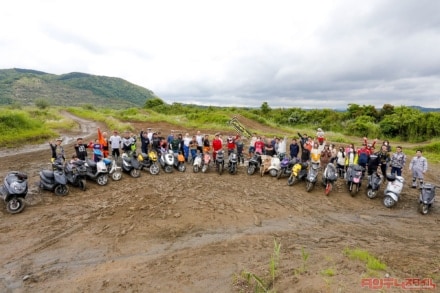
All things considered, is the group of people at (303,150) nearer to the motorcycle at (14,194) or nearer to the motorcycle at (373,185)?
the motorcycle at (373,185)

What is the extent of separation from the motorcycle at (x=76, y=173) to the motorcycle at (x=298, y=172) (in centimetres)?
730

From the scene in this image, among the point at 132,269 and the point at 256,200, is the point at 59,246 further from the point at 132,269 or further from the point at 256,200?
the point at 256,200

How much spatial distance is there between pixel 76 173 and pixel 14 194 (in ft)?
6.72

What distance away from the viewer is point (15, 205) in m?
8.09

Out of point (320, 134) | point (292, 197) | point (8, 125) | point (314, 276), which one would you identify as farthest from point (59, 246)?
point (8, 125)

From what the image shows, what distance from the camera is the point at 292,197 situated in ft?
33.1

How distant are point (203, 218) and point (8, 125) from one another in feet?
61.9

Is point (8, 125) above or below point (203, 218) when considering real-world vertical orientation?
above

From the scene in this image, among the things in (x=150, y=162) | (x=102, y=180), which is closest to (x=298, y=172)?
(x=150, y=162)

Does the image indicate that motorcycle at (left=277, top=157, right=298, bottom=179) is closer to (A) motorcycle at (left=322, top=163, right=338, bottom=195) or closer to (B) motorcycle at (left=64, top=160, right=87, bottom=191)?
(A) motorcycle at (left=322, top=163, right=338, bottom=195)

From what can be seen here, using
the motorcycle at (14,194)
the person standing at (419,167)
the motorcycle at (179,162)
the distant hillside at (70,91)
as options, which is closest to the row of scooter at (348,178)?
the person standing at (419,167)

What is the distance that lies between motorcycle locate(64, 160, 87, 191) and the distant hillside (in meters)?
102

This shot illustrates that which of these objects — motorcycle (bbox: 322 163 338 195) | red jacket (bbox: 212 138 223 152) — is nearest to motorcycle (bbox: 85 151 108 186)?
red jacket (bbox: 212 138 223 152)

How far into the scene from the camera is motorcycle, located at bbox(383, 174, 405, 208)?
9586mm
